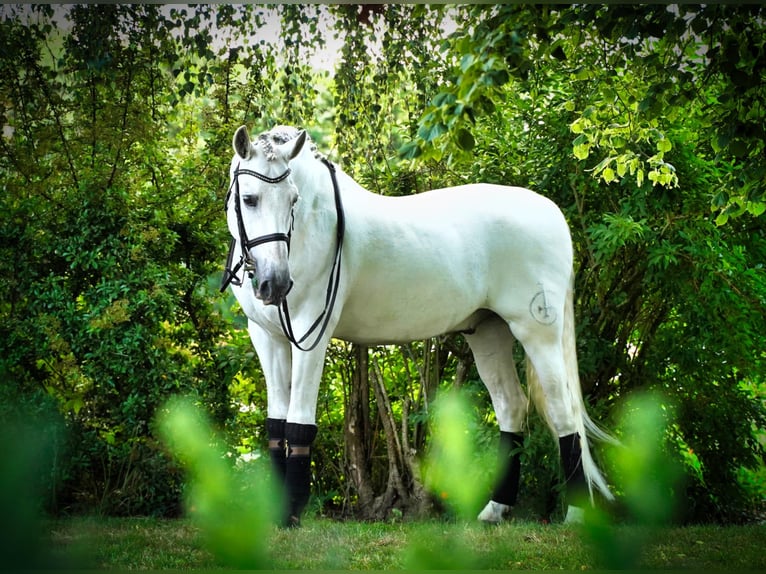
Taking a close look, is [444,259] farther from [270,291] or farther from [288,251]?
[270,291]

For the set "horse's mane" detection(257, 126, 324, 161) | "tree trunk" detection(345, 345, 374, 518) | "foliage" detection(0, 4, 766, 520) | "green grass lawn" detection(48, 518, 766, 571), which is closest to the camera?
"green grass lawn" detection(48, 518, 766, 571)

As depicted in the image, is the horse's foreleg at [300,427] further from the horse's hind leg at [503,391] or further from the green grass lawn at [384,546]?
the horse's hind leg at [503,391]

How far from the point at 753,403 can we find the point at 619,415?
90 cm

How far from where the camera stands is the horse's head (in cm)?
270

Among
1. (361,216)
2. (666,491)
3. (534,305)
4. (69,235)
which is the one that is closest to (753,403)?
(534,305)

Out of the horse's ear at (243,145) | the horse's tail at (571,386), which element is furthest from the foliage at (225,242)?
the horse's ear at (243,145)

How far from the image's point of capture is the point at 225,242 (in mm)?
4695

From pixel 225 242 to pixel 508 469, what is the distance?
2.05 m

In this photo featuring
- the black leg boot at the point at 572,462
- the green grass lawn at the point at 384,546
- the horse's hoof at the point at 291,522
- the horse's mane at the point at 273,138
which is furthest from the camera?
the black leg boot at the point at 572,462

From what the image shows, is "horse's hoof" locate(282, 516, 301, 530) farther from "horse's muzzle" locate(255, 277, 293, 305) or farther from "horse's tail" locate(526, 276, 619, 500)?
"horse's tail" locate(526, 276, 619, 500)

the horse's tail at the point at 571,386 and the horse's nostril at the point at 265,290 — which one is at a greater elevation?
the horse's nostril at the point at 265,290

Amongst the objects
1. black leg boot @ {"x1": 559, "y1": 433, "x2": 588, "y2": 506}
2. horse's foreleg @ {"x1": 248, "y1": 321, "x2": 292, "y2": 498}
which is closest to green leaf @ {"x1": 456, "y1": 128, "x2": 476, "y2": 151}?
horse's foreleg @ {"x1": 248, "y1": 321, "x2": 292, "y2": 498}

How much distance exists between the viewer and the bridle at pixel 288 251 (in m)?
2.76

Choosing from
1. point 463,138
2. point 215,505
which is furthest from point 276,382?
point 215,505
